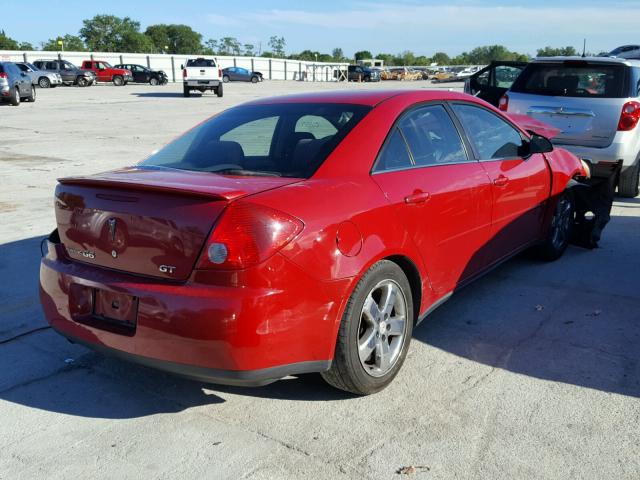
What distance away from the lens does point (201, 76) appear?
34.1 m

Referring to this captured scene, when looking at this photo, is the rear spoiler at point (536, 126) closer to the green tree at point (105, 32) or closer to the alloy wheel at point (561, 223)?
the alloy wheel at point (561, 223)

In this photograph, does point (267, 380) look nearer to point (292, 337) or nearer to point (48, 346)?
point (292, 337)

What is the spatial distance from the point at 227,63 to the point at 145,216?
7411cm

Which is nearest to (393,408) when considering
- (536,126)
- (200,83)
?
(536,126)

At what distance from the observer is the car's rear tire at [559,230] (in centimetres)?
565

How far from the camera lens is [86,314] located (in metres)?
3.15

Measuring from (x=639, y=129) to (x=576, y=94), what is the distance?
877 mm

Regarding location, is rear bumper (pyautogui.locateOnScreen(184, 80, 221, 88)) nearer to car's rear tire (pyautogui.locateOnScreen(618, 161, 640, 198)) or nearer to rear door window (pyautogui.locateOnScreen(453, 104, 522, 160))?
car's rear tire (pyautogui.locateOnScreen(618, 161, 640, 198))

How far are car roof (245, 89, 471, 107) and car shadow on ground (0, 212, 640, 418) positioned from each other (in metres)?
1.55

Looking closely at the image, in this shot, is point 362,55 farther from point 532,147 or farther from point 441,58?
point 532,147

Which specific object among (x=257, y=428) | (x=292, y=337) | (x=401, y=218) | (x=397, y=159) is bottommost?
(x=257, y=428)

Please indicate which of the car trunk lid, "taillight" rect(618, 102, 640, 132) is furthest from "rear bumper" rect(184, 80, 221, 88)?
the car trunk lid

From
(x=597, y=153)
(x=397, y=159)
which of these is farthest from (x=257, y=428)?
(x=597, y=153)

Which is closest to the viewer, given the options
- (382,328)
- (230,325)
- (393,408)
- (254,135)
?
(230,325)
